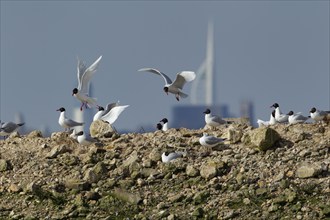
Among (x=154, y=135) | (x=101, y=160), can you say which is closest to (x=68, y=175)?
(x=101, y=160)

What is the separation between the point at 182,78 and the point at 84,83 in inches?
97.2

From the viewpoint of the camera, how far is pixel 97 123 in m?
31.3

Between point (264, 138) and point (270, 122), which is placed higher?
point (264, 138)

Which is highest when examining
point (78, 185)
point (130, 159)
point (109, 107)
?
point (109, 107)

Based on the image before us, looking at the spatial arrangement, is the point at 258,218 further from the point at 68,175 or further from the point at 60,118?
the point at 60,118

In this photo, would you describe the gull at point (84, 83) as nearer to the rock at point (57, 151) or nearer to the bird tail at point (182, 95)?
the bird tail at point (182, 95)

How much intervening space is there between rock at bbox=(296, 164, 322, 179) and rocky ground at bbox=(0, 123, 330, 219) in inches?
0.8

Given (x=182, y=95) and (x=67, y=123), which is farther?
(x=182, y=95)

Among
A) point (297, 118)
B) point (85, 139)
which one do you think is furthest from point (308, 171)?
point (297, 118)

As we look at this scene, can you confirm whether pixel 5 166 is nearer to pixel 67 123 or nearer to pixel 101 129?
pixel 101 129

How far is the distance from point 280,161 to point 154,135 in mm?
3699

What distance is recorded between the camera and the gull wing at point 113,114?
104ft

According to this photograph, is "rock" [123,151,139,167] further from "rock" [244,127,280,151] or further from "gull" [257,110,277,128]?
"gull" [257,110,277,128]

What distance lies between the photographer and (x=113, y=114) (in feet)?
106
